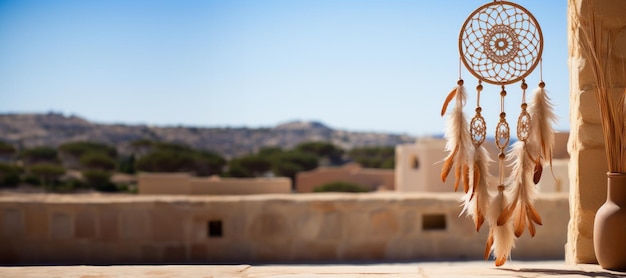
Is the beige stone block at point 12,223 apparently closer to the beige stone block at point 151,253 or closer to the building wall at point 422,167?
the beige stone block at point 151,253

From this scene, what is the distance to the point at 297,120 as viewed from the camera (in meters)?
63.4

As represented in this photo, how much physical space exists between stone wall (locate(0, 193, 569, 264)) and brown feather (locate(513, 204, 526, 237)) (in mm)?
1910

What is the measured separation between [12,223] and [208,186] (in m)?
7.07

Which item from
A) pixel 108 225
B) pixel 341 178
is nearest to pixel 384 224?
pixel 108 225

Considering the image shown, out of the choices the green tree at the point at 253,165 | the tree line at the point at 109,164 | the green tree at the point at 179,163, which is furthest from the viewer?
the green tree at the point at 253,165

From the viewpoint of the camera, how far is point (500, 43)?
3.00 m

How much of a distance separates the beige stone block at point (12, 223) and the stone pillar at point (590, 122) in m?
3.85

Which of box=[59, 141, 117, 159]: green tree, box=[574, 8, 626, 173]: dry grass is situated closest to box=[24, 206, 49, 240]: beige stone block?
box=[574, 8, 626, 173]: dry grass

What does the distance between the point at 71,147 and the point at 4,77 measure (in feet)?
38.2

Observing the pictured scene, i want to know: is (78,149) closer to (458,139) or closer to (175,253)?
(175,253)

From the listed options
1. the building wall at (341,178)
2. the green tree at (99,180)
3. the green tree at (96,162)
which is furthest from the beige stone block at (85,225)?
the green tree at (96,162)

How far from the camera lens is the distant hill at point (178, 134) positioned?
1613 inches

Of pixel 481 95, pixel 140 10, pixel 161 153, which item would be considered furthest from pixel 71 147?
pixel 481 95

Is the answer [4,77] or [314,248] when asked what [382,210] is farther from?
[4,77]
